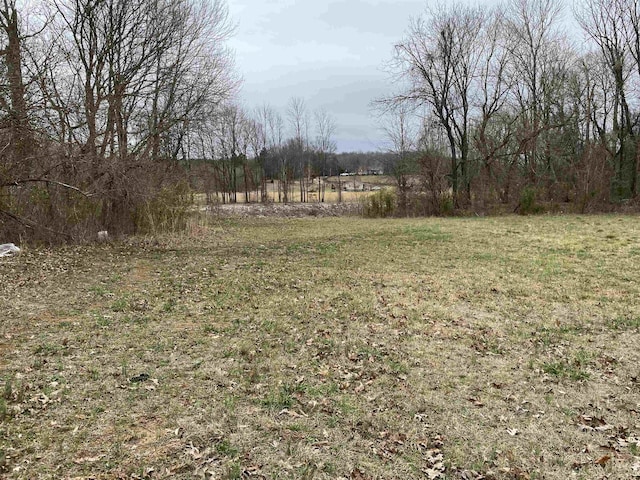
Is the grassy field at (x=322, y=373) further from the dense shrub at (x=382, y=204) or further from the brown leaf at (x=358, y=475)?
the dense shrub at (x=382, y=204)

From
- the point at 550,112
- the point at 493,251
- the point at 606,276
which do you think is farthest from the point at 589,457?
the point at 550,112

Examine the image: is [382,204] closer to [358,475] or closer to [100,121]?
[100,121]

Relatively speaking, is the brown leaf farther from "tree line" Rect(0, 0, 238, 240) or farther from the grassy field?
"tree line" Rect(0, 0, 238, 240)

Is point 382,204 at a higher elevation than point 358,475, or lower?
higher

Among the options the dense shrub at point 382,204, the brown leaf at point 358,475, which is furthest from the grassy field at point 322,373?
the dense shrub at point 382,204

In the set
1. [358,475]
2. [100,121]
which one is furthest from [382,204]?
[358,475]

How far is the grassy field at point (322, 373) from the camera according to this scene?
2.71 metres

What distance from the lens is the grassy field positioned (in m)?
2.71

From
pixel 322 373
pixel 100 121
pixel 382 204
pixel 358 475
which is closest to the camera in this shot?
pixel 358 475

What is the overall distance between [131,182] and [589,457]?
11.2 m

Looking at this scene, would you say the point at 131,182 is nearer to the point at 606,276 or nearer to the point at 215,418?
the point at 215,418

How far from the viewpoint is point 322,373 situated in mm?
3924

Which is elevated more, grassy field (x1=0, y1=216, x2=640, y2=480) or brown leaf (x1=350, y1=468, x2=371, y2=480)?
grassy field (x1=0, y1=216, x2=640, y2=480)

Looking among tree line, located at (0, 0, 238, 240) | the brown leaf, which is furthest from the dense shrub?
the brown leaf
